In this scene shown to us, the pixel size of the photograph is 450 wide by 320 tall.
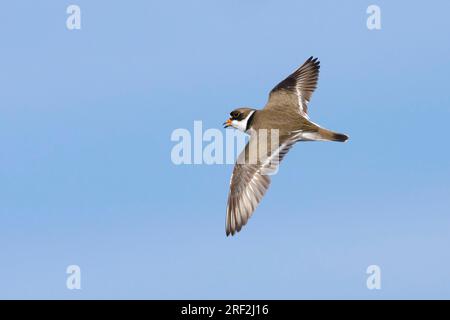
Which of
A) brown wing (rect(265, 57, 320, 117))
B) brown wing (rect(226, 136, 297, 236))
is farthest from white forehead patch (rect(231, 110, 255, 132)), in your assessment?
brown wing (rect(226, 136, 297, 236))

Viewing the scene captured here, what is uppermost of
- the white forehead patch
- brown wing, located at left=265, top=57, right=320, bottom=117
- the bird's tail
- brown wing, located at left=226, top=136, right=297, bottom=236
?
brown wing, located at left=265, top=57, right=320, bottom=117

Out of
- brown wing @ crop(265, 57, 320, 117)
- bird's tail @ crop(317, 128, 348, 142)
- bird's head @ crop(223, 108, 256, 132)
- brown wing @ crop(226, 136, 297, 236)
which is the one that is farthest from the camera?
brown wing @ crop(265, 57, 320, 117)

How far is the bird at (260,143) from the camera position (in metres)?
17.3

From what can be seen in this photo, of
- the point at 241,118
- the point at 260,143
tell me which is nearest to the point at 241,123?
the point at 241,118

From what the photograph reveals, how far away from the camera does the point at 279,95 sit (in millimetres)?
19625

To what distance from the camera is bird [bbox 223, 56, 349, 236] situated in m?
17.3

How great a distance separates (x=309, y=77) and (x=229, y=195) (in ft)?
14.8

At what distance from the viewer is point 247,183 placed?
57.3 feet

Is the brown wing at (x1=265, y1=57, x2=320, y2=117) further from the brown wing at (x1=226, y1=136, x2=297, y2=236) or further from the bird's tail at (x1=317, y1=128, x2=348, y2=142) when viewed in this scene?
the brown wing at (x1=226, y1=136, x2=297, y2=236)

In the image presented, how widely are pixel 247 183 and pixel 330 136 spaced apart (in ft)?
7.29

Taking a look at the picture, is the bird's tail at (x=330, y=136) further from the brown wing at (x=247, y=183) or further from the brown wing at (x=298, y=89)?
the brown wing at (x=298, y=89)

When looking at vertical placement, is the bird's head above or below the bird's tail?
above
